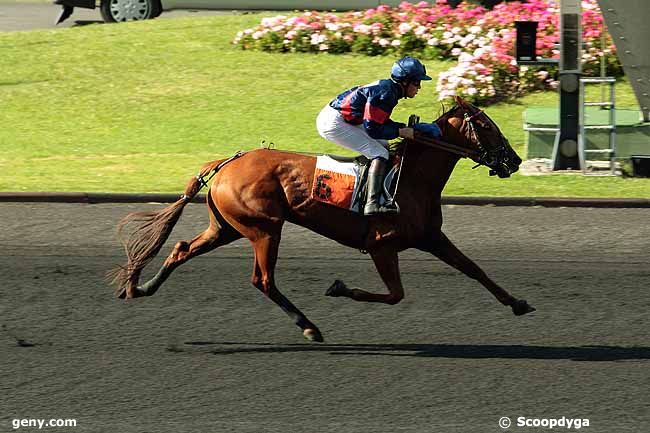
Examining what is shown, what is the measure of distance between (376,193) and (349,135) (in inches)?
22.0

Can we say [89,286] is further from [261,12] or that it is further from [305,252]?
[261,12]

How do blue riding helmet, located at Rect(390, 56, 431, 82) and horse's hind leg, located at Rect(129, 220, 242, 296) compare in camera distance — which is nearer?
blue riding helmet, located at Rect(390, 56, 431, 82)

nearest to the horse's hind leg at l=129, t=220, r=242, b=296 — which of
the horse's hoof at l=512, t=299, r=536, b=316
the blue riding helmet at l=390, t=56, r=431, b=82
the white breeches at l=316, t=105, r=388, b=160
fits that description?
the white breeches at l=316, t=105, r=388, b=160

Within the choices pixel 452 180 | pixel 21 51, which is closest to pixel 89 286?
pixel 452 180

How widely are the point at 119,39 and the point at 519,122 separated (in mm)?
8421

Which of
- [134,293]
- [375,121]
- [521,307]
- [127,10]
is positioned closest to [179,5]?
[127,10]

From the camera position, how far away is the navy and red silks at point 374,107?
905 cm

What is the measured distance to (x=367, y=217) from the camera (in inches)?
360

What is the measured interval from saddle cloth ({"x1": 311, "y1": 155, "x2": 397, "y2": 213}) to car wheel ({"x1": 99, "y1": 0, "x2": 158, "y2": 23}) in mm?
17106

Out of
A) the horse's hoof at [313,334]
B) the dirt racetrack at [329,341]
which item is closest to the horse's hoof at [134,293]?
the dirt racetrack at [329,341]

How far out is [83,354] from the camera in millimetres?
8820

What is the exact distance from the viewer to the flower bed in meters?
19.1

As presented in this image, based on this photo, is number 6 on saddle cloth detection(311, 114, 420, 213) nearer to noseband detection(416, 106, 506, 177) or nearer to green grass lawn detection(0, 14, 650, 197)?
noseband detection(416, 106, 506, 177)

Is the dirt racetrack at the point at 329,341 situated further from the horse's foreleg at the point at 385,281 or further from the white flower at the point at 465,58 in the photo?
the white flower at the point at 465,58
